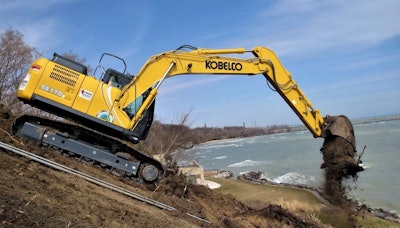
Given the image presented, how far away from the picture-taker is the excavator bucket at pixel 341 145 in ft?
40.5

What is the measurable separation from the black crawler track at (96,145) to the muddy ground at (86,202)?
0.94 ft

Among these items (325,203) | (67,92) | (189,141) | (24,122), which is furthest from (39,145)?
(189,141)

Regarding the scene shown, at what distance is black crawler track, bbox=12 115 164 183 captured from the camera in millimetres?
8672

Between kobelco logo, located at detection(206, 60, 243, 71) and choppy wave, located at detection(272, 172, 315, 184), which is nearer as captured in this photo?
kobelco logo, located at detection(206, 60, 243, 71)

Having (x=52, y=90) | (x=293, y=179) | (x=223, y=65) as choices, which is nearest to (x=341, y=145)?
(x=223, y=65)

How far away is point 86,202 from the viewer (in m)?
5.89

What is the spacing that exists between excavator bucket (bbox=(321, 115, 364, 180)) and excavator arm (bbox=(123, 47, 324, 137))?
1.10 ft

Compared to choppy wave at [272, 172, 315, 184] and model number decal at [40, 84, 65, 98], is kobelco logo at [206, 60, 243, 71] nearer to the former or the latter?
model number decal at [40, 84, 65, 98]

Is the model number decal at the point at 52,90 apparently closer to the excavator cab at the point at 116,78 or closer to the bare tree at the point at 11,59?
the excavator cab at the point at 116,78

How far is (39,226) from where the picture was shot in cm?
448

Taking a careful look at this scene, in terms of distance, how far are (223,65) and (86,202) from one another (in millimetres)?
5675

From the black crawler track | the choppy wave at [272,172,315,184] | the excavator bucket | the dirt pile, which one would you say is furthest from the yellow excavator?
the choppy wave at [272,172,315,184]

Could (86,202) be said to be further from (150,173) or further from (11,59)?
(11,59)

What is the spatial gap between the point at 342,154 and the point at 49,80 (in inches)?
351
